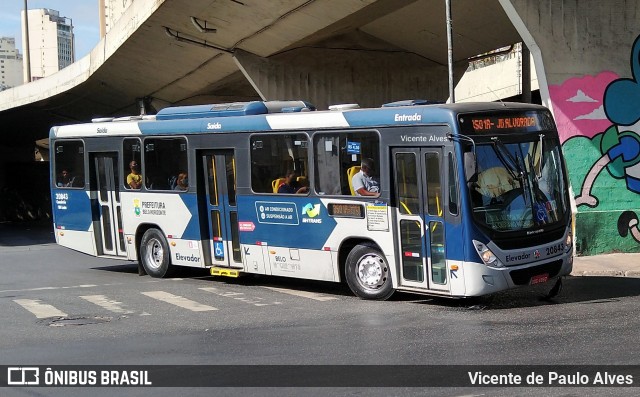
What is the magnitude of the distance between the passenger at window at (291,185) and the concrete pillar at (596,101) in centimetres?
599

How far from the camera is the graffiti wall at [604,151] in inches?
707

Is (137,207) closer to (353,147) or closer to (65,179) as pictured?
(65,179)

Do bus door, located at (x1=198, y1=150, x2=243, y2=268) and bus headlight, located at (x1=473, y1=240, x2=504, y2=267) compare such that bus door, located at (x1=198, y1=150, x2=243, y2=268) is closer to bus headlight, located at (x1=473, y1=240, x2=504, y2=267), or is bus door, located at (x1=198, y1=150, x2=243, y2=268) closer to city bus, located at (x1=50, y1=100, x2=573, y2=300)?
city bus, located at (x1=50, y1=100, x2=573, y2=300)

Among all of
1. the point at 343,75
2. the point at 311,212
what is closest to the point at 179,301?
the point at 311,212

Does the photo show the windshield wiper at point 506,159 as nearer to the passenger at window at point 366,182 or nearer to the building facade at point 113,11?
the passenger at window at point 366,182

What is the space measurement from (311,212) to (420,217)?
2240mm

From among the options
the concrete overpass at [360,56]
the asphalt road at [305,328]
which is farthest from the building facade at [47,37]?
the asphalt road at [305,328]

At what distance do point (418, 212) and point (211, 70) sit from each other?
22005 millimetres

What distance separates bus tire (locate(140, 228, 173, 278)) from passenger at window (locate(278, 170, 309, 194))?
3.59 meters

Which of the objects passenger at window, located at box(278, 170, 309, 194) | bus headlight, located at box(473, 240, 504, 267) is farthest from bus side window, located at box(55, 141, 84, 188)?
bus headlight, located at box(473, 240, 504, 267)

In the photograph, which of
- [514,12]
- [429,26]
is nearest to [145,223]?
[514,12]

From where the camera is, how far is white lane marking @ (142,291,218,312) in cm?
1365

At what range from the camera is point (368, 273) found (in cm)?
1384

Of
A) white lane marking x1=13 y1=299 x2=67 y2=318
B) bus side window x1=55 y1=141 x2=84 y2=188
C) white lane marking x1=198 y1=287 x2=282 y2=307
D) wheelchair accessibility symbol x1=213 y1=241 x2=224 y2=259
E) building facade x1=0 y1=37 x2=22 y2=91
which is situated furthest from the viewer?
building facade x1=0 y1=37 x2=22 y2=91
